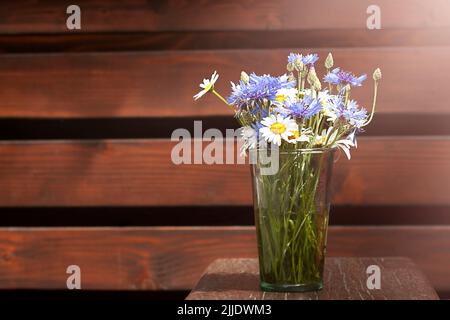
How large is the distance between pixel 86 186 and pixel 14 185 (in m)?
0.20

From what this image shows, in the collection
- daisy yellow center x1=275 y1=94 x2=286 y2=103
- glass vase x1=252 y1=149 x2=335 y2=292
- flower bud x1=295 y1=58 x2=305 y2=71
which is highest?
flower bud x1=295 y1=58 x2=305 y2=71

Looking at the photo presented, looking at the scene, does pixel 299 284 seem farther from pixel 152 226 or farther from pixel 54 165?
pixel 54 165

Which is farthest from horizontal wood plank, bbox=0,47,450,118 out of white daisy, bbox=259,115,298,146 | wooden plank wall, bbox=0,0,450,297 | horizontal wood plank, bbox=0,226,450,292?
white daisy, bbox=259,115,298,146

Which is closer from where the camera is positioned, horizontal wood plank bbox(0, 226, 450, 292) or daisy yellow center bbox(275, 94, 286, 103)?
daisy yellow center bbox(275, 94, 286, 103)

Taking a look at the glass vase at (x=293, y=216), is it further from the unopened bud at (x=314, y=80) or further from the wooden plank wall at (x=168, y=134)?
the wooden plank wall at (x=168, y=134)

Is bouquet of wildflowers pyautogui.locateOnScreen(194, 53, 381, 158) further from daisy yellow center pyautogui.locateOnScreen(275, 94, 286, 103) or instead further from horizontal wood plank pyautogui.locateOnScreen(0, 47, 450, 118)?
horizontal wood plank pyautogui.locateOnScreen(0, 47, 450, 118)

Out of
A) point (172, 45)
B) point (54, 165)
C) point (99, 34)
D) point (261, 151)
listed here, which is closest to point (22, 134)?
point (54, 165)

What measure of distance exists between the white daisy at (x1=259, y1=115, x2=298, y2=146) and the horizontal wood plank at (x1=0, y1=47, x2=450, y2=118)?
642mm

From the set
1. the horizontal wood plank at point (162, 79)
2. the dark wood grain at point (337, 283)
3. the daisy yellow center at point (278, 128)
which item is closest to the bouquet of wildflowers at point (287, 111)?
the daisy yellow center at point (278, 128)

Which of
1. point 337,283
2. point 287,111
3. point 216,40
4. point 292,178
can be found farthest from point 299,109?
point 216,40

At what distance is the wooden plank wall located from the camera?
5.72 feet

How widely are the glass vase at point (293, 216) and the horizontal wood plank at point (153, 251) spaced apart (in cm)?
56

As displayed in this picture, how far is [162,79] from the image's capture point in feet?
5.87

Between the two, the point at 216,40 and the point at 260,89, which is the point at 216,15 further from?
the point at 260,89
